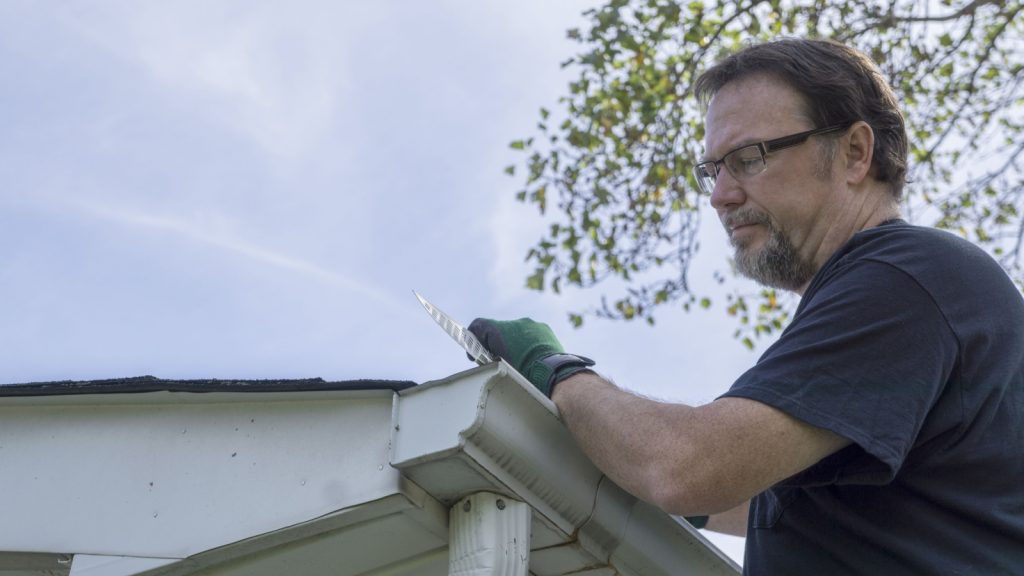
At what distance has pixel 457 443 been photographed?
219 cm

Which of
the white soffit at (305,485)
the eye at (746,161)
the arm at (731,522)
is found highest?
the eye at (746,161)

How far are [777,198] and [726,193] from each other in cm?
12

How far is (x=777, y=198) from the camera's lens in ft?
Answer: 8.72

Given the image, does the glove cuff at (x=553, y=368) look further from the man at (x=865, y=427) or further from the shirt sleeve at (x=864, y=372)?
the shirt sleeve at (x=864, y=372)

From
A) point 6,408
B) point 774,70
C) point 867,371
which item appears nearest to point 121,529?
point 6,408

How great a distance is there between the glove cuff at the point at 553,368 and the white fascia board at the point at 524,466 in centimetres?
9

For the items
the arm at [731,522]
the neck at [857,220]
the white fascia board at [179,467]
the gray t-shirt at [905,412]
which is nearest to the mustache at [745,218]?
the neck at [857,220]

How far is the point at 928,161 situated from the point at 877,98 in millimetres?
6838

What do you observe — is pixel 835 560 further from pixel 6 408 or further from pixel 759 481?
pixel 6 408

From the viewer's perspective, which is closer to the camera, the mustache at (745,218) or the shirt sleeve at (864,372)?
the shirt sleeve at (864,372)

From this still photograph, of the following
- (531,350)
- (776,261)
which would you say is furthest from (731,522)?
(531,350)

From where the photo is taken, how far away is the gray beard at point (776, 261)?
8.68 feet

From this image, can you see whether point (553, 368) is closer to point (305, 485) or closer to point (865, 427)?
point (305, 485)

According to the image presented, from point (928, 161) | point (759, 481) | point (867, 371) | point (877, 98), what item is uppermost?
point (928, 161)
